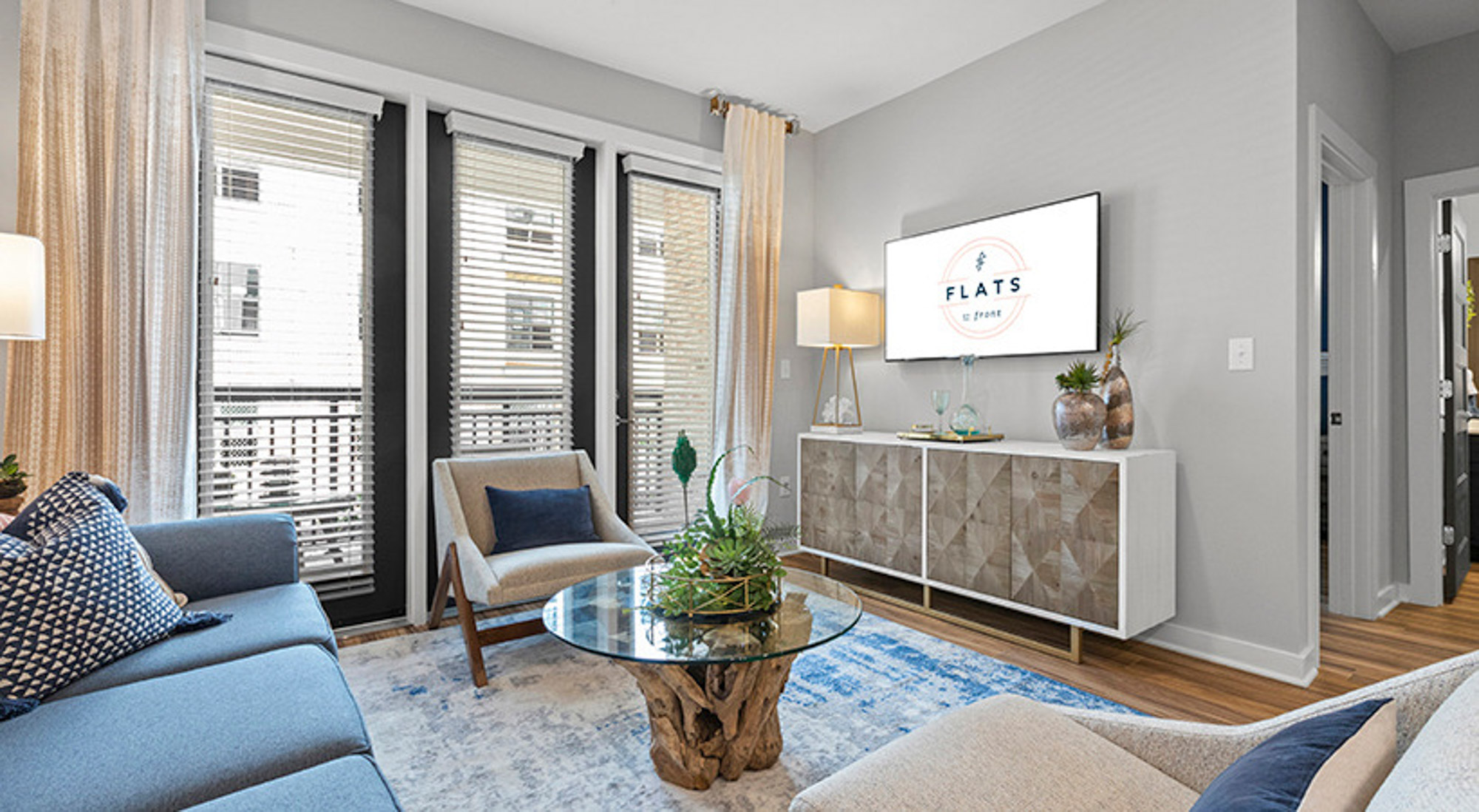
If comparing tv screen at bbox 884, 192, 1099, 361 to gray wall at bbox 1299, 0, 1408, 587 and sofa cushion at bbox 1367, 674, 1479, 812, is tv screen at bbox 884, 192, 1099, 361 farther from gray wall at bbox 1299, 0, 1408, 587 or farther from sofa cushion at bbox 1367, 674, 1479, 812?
sofa cushion at bbox 1367, 674, 1479, 812

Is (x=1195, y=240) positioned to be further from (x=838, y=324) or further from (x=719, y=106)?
(x=719, y=106)

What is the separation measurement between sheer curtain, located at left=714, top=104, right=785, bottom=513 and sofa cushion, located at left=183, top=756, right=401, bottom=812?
117 inches

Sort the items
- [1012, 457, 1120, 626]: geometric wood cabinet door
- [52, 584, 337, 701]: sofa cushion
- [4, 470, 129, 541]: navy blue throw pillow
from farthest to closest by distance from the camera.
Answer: [1012, 457, 1120, 626]: geometric wood cabinet door, [4, 470, 129, 541]: navy blue throw pillow, [52, 584, 337, 701]: sofa cushion

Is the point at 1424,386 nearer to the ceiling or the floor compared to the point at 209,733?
nearer to the ceiling

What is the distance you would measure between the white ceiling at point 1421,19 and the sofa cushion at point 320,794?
14.2 feet

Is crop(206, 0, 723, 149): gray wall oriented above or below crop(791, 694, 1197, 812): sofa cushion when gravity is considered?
above

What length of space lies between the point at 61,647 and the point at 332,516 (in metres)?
1.61

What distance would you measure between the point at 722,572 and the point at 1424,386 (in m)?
3.50

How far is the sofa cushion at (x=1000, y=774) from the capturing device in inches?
39.9

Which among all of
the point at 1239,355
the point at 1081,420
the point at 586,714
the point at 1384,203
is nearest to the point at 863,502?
the point at 1081,420

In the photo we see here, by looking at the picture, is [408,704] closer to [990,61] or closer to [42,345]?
[42,345]

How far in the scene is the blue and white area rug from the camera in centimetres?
181

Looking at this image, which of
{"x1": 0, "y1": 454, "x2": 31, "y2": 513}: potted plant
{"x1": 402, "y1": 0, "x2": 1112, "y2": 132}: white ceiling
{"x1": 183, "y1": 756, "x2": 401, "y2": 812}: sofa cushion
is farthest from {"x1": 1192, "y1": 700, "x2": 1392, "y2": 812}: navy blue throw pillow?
{"x1": 402, "y1": 0, "x2": 1112, "y2": 132}: white ceiling

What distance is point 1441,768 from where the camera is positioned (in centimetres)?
58
